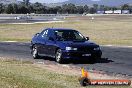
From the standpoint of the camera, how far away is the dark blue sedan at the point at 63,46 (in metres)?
19.3

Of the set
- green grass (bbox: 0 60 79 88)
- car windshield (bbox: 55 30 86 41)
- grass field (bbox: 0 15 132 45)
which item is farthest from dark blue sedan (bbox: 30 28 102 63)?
grass field (bbox: 0 15 132 45)

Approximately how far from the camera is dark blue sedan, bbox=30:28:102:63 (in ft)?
63.4

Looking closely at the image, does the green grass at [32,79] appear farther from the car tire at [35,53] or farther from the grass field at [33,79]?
the car tire at [35,53]

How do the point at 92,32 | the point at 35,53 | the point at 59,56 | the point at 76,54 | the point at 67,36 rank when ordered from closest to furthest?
the point at 76,54 < the point at 59,56 < the point at 67,36 < the point at 35,53 < the point at 92,32

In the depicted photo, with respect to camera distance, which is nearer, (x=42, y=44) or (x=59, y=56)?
Result: (x=59, y=56)

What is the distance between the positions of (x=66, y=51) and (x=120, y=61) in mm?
2594

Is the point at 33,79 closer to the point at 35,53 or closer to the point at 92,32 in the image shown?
the point at 35,53

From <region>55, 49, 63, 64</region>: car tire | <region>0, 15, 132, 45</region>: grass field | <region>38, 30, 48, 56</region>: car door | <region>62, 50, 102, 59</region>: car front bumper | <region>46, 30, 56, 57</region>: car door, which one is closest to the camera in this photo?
<region>62, 50, 102, 59</region>: car front bumper

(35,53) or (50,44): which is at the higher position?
(50,44)

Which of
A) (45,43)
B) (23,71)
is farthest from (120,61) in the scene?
(23,71)

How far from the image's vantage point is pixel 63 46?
1944cm

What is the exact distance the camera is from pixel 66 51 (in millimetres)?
19328

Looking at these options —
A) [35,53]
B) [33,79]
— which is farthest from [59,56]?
[33,79]

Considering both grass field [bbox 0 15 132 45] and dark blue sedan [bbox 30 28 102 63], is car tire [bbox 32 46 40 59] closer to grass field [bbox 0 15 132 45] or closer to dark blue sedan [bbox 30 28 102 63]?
dark blue sedan [bbox 30 28 102 63]
